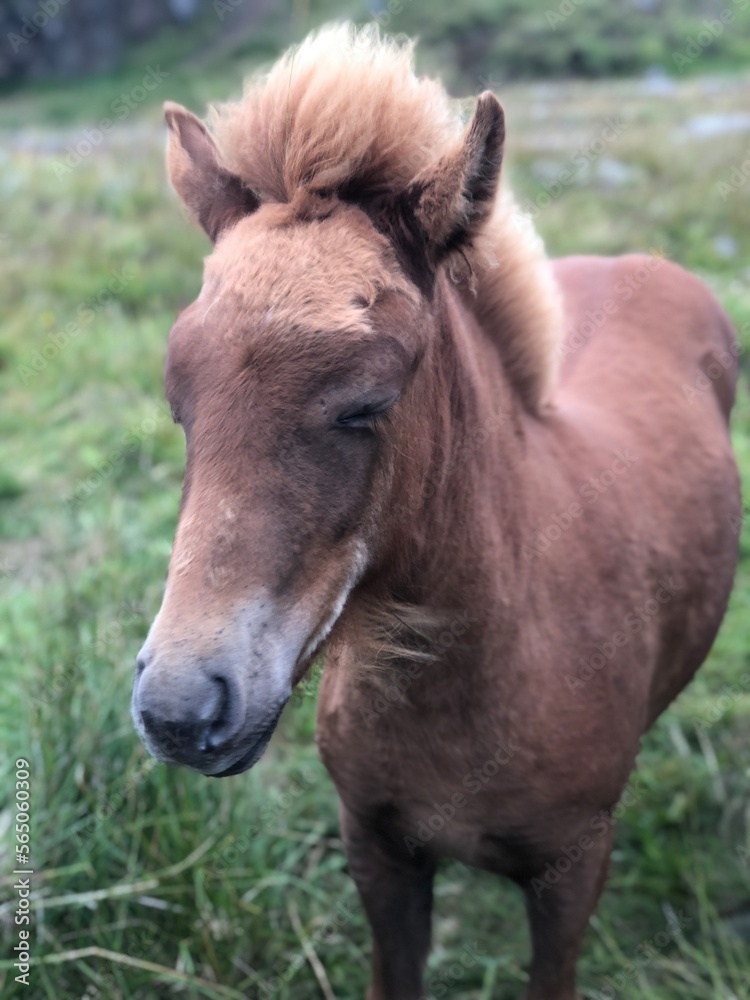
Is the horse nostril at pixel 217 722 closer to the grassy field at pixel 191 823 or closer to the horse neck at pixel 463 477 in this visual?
the horse neck at pixel 463 477

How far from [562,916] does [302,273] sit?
1723 millimetres

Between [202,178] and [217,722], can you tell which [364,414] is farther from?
[202,178]

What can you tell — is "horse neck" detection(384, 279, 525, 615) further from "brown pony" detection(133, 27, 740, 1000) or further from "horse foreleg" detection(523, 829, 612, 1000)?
"horse foreleg" detection(523, 829, 612, 1000)

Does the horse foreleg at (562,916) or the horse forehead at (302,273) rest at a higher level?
the horse forehead at (302,273)

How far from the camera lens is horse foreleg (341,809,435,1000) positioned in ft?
8.16

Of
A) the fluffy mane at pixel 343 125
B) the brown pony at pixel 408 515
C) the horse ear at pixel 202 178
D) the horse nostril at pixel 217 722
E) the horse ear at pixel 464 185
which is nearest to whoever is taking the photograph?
the horse nostril at pixel 217 722

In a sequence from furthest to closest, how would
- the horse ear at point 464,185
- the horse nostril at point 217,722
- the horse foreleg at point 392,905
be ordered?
the horse foreleg at point 392,905
the horse ear at point 464,185
the horse nostril at point 217,722

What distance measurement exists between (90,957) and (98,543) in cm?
200

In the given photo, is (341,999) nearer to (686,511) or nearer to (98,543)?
(686,511)

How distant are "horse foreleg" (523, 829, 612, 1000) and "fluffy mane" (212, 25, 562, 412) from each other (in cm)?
145

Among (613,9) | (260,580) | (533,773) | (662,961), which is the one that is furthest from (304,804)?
(613,9)

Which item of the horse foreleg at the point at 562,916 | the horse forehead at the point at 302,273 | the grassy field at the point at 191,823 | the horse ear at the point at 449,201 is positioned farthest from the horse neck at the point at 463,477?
the horse foreleg at the point at 562,916

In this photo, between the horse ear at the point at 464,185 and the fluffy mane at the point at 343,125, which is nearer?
the horse ear at the point at 464,185

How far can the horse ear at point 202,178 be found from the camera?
2012 mm
